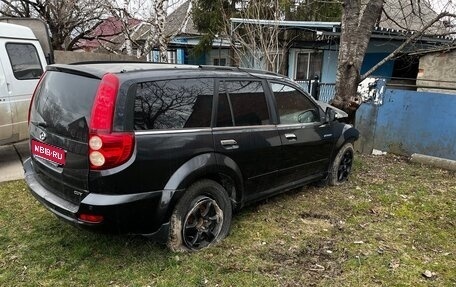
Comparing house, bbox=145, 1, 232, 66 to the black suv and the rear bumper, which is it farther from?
the rear bumper

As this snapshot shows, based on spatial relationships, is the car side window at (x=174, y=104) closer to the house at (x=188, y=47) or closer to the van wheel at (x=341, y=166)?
the van wheel at (x=341, y=166)

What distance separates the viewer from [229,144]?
3547mm

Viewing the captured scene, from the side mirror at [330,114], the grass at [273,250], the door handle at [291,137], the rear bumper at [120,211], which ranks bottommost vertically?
the grass at [273,250]

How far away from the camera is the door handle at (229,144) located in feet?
11.5

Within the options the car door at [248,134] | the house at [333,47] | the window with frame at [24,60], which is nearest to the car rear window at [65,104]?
the car door at [248,134]

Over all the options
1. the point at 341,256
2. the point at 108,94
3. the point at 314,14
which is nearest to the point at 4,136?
the point at 108,94

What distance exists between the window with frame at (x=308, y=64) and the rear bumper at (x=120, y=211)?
1428cm

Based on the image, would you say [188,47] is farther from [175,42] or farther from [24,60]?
[24,60]

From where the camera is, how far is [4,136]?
6.17m

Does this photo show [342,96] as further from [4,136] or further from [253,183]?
[4,136]

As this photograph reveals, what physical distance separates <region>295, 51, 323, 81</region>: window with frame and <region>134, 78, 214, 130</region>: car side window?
13.6 m

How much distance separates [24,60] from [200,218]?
15.3 feet

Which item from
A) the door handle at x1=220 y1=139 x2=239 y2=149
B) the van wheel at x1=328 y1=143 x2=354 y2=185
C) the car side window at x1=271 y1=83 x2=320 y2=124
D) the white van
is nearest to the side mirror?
the car side window at x1=271 y1=83 x2=320 y2=124

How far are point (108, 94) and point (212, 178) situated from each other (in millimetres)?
1206
